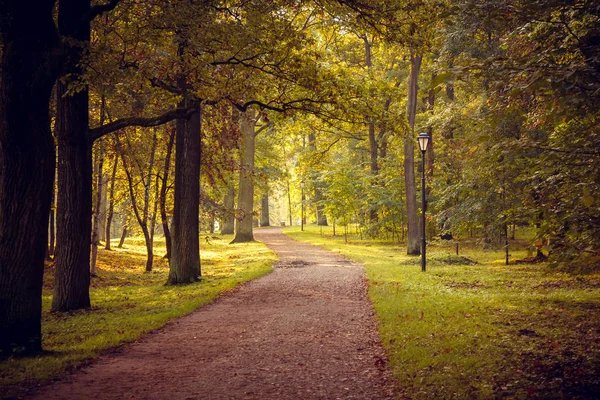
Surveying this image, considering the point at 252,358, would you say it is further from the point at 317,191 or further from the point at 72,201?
the point at 317,191

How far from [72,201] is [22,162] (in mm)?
3143

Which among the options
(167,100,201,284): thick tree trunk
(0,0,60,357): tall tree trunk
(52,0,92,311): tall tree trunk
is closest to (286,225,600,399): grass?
(0,0,60,357): tall tree trunk

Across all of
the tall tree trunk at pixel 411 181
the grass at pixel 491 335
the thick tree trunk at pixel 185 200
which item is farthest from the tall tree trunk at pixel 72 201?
the tall tree trunk at pixel 411 181

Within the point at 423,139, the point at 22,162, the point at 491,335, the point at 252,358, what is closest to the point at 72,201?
the point at 22,162

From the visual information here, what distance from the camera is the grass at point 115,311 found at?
5.85 m

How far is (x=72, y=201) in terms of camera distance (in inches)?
368

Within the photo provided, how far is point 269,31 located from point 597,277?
1039 cm

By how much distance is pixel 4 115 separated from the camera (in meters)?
6.25

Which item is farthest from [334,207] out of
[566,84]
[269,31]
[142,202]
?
[566,84]

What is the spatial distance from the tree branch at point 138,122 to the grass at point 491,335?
596 cm

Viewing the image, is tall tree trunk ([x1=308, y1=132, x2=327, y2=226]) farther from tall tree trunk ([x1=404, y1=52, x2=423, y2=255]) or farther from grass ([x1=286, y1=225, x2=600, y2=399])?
grass ([x1=286, y1=225, x2=600, y2=399])

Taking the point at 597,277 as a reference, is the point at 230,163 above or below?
above

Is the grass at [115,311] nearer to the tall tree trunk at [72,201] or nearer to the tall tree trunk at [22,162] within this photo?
the tall tree trunk at [72,201]

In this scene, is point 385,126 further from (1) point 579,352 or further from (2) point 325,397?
(2) point 325,397
